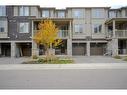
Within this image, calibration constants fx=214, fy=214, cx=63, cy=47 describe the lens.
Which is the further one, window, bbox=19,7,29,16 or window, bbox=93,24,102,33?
window, bbox=93,24,102,33

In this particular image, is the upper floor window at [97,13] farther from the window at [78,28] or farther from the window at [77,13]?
the window at [78,28]

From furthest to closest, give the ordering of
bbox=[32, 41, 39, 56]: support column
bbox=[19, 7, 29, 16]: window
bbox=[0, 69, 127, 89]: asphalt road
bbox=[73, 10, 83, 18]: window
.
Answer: bbox=[73, 10, 83, 18]: window, bbox=[19, 7, 29, 16]: window, bbox=[32, 41, 39, 56]: support column, bbox=[0, 69, 127, 89]: asphalt road

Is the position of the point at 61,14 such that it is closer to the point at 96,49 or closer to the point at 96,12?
the point at 96,12

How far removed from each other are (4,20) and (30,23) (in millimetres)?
4014

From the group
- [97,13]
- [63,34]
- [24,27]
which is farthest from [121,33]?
[24,27]

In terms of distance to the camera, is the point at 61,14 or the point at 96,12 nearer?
the point at 96,12

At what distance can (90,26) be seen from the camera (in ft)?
119

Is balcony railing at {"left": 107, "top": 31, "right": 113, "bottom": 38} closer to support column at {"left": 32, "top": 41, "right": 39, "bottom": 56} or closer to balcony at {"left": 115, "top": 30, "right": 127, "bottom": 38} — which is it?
balcony at {"left": 115, "top": 30, "right": 127, "bottom": 38}

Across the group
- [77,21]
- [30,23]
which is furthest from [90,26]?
[30,23]

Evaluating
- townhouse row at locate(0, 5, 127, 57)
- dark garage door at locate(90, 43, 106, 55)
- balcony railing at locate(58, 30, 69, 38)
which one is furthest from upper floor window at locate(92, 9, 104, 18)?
balcony railing at locate(58, 30, 69, 38)

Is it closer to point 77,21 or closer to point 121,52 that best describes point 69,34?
point 77,21

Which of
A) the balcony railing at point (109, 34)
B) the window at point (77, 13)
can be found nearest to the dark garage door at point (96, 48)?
the balcony railing at point (109, 34)

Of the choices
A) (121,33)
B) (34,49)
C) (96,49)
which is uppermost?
(121,33)

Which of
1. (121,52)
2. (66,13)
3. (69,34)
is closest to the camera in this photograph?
(69,34)
